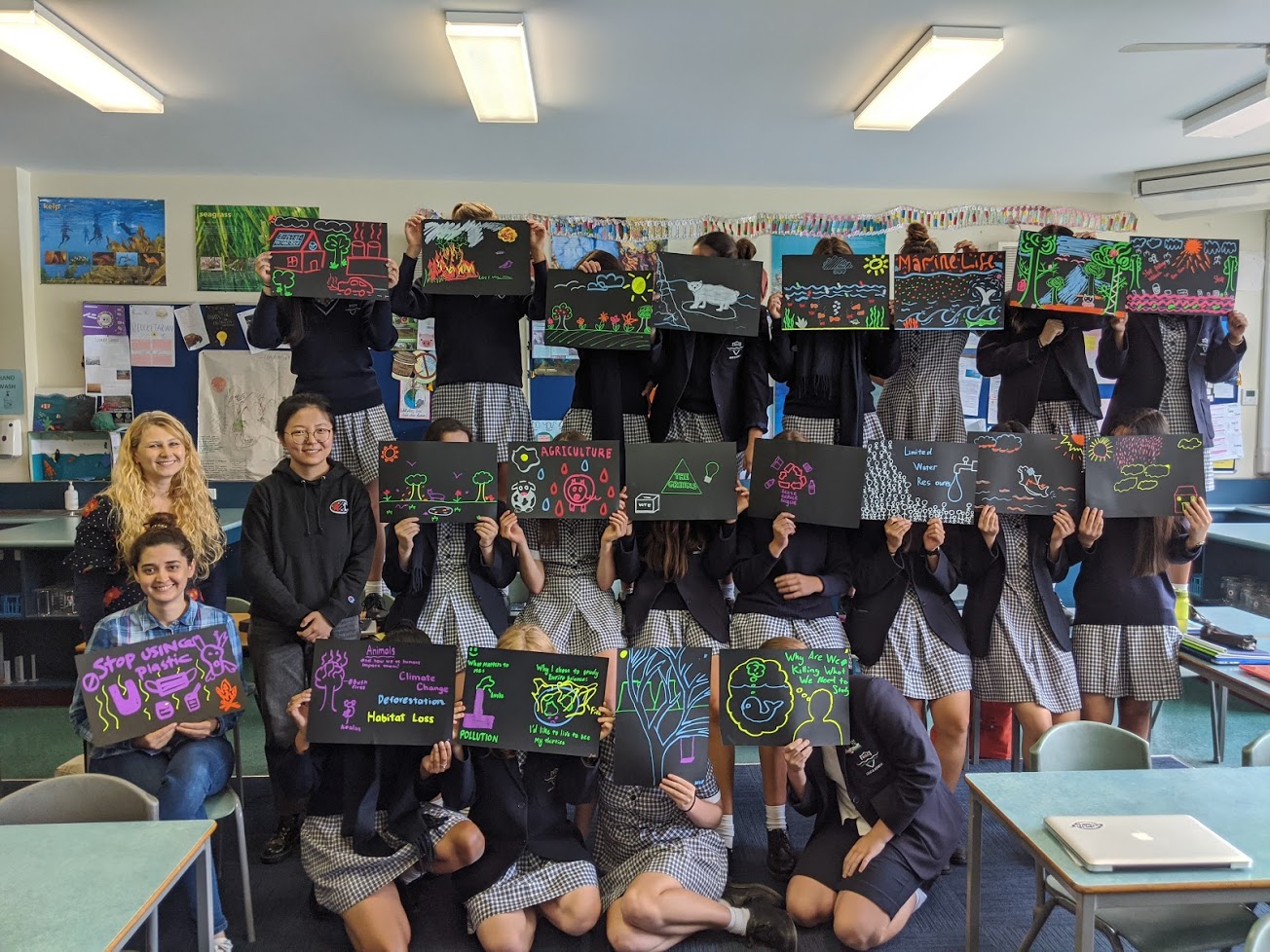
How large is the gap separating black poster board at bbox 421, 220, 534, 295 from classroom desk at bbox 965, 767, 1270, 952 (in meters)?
2.21

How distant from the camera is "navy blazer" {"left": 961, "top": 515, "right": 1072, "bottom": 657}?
321 centimetres

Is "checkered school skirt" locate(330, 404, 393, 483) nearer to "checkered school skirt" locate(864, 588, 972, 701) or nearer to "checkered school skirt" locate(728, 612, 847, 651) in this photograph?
"checkered school skirt" locate(728, 612, 847, 651)

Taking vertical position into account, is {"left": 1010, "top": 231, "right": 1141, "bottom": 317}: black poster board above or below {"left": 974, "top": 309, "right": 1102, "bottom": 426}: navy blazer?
above

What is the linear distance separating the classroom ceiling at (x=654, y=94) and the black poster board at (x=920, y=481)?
1.65m

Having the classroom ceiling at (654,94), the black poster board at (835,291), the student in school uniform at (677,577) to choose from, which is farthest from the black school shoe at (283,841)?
the classroom ceiling at (654,94)

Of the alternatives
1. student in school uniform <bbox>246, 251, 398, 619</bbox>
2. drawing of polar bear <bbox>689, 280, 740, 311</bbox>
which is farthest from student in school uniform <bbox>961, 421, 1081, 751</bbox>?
student in school uniform <bbox>246, 251, 398, 619</bbox>

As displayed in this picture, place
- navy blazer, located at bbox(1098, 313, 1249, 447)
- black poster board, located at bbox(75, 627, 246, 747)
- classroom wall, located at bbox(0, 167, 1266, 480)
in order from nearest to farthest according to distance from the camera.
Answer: black poster board, located at bbox(75, 627, 246, 747)
navy blazer, located at bbox(1098, 313, 1249, 447)
classroom wall, located at bbox(0, 167, 1266, 480)

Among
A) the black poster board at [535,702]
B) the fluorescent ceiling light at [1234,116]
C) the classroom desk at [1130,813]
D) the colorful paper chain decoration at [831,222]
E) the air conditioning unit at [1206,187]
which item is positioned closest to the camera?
the classroom desk at [1130,813]

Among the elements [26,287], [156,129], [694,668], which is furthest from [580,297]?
[26,287]

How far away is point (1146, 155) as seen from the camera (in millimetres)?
4957

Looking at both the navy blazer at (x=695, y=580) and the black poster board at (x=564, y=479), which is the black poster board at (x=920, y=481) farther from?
the black poster board at (x=564, y=479)

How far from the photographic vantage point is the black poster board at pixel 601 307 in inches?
121

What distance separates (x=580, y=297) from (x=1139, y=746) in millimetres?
2285

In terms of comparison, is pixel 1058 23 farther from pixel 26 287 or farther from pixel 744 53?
pixel 26 287
